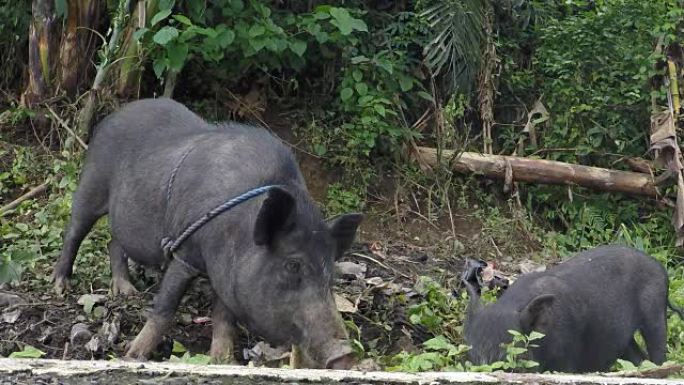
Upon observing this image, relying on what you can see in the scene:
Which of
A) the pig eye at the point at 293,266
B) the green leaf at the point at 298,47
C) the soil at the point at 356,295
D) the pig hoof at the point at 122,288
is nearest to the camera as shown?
the pig eye at the point at 293,266

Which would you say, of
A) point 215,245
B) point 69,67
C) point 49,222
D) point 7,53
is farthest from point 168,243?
point 7,53

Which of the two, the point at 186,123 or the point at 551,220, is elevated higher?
the point at 186,123

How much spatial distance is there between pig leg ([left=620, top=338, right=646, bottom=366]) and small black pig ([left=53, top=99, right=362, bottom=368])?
194 centimetres

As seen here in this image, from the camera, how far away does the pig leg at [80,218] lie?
6555 mm

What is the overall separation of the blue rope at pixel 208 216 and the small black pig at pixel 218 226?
2 cm

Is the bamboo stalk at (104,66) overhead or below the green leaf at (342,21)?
below

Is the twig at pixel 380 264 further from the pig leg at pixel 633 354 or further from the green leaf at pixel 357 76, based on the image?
the green leaf at pixel 357 76

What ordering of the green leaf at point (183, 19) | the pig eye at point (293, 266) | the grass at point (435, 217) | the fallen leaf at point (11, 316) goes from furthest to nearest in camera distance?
1. the green leaf at point (183, 19)
2. the grass at point (435, 217)
3. the fallen leaf at point (11, 316)
4. the pig eye at point (293, 266)

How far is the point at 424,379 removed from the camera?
3156mm

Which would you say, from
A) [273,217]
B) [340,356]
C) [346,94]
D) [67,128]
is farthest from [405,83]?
[340,356]

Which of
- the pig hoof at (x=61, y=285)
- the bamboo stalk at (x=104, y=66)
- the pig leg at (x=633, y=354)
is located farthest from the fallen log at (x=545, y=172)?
the pig hoof at (x=61, y=285)

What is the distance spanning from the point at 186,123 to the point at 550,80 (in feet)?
15.0

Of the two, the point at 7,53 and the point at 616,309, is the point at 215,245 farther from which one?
the point at 7,53

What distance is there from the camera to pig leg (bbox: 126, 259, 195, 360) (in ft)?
18.1
